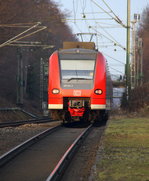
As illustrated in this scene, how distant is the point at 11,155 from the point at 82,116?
9.67 meters

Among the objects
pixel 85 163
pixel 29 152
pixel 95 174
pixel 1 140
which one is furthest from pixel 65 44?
pixel 95 174

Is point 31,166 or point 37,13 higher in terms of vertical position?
point 37,13

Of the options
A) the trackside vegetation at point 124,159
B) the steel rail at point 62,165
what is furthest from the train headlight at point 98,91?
the steel rail at point 62,165

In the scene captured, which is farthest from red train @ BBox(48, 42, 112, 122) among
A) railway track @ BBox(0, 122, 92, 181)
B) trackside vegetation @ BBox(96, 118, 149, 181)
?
railway track @ BBox(0, 122, 92, 181)

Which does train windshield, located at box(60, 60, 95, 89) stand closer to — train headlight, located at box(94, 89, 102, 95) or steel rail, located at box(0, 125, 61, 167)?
train headlight, located at box(94, 89, 102, 95)

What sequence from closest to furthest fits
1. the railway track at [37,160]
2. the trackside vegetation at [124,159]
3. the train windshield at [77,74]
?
1. the trackside vegetation at [124,159]
2. the railway track at [37,160]
3. the train windshield at [77,74]

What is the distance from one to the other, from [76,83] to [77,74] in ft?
1.37

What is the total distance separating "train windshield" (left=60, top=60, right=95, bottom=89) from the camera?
1931 centimetres

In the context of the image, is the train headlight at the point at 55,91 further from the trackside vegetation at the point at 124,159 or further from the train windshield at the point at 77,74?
the trackside vegetation at the point at 124,159

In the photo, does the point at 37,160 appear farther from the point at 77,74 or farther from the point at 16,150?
the point at 77,74

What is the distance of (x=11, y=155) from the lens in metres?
10.6

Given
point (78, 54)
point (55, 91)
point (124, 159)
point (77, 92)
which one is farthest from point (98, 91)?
point (124, 159)

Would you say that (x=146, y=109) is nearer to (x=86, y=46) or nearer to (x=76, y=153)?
(x=86, y=46)

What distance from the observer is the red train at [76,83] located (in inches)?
758
